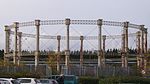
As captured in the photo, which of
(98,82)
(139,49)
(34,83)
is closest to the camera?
(34,83)

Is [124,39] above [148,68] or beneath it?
above

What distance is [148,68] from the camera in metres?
85.1

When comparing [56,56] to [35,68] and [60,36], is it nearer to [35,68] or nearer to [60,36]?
[60,36]

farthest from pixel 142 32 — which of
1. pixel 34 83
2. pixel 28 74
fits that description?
pixel 34 83

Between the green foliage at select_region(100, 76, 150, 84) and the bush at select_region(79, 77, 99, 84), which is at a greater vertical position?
the green foliage at select_region(100, 76, 150, 84)

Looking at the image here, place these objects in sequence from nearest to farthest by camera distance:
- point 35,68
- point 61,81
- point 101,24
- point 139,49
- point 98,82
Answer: point 61,81 < point 98,82 < point 35,68 < point 101,24 < point 139,49

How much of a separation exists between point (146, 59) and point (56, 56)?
2194 centimetres

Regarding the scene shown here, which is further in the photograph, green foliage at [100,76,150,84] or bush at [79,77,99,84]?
bush at [79,77,99,84]

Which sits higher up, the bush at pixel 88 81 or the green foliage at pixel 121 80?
the green foliage at pixel 121 80

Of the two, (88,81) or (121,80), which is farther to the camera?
(88,81)

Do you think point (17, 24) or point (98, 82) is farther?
point (17, 24)

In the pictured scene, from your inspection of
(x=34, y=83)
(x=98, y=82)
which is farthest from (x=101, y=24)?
(x=34, y=83)

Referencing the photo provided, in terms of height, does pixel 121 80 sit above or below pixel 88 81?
above

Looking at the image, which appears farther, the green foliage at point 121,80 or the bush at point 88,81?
the bush at point 88,81
